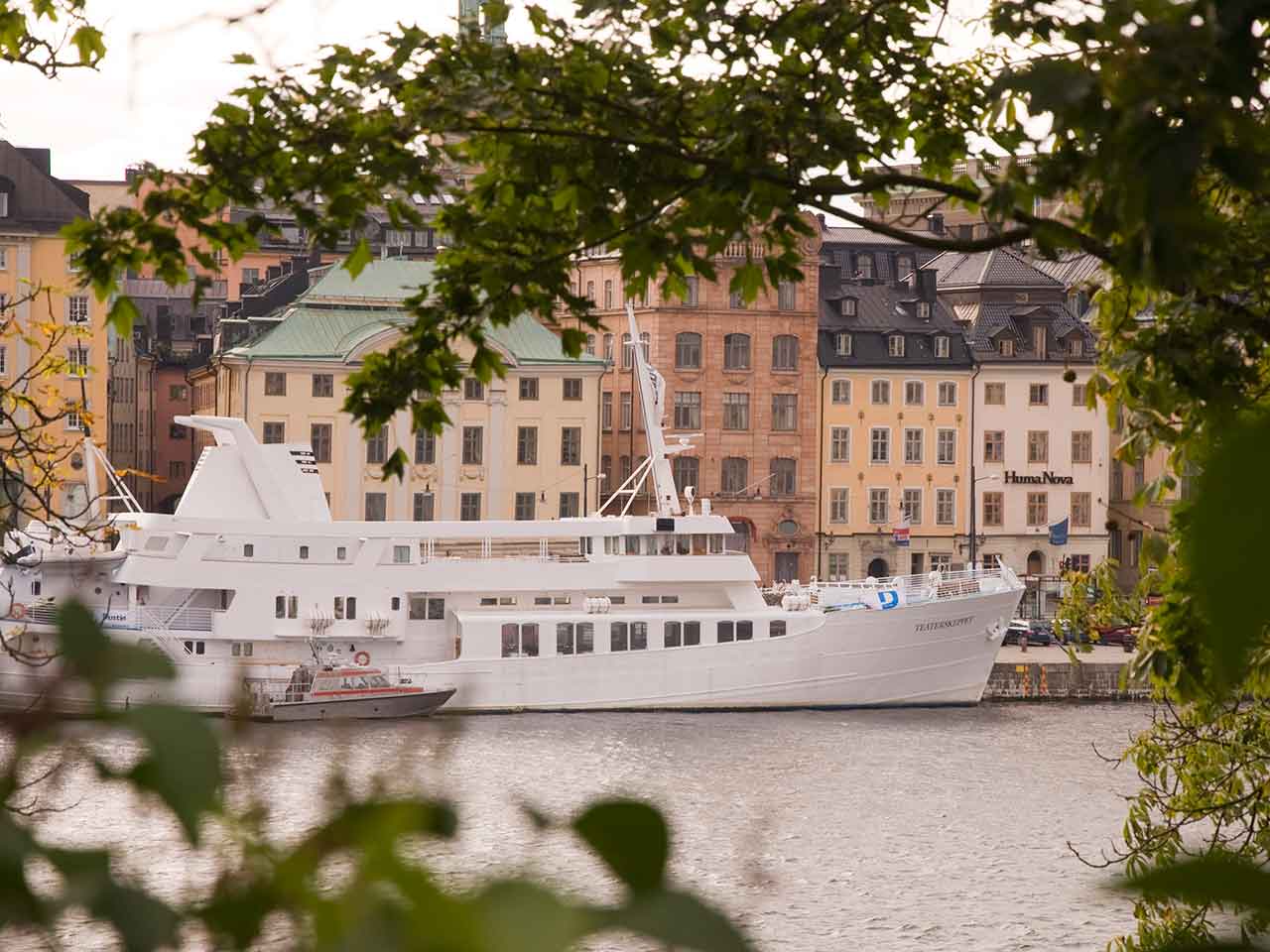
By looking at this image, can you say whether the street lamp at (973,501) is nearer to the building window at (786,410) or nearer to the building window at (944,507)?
the building window at (944,507)

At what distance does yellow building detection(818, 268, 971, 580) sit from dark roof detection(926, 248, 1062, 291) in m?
2.24

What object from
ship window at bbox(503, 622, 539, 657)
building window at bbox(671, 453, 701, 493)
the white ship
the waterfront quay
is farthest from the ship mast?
building window at bbox(671, 453, 701, 493)

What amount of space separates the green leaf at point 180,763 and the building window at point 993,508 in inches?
2343

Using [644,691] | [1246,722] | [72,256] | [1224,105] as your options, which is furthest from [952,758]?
[1224,105]

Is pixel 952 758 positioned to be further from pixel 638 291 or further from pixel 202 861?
pixel 202 861

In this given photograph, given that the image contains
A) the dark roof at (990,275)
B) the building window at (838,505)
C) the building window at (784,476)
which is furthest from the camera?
the dark roof at (990,275)

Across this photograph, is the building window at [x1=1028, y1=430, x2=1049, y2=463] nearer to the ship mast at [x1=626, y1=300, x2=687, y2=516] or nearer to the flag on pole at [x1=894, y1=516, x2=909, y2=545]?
the flag on pole at [x1=894, y1=516, x2=909, y2=545]

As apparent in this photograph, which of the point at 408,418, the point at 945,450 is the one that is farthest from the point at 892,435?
the point at 408,418

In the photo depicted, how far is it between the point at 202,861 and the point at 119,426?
69.6m

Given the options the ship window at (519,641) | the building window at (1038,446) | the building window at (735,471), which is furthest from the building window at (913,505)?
the ship window at (519,641)

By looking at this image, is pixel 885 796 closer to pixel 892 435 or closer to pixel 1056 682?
pixel 1056 682

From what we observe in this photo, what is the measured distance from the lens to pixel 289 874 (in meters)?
0.97

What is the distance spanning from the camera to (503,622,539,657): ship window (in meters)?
40.4

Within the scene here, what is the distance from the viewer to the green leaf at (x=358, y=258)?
5.71 m
